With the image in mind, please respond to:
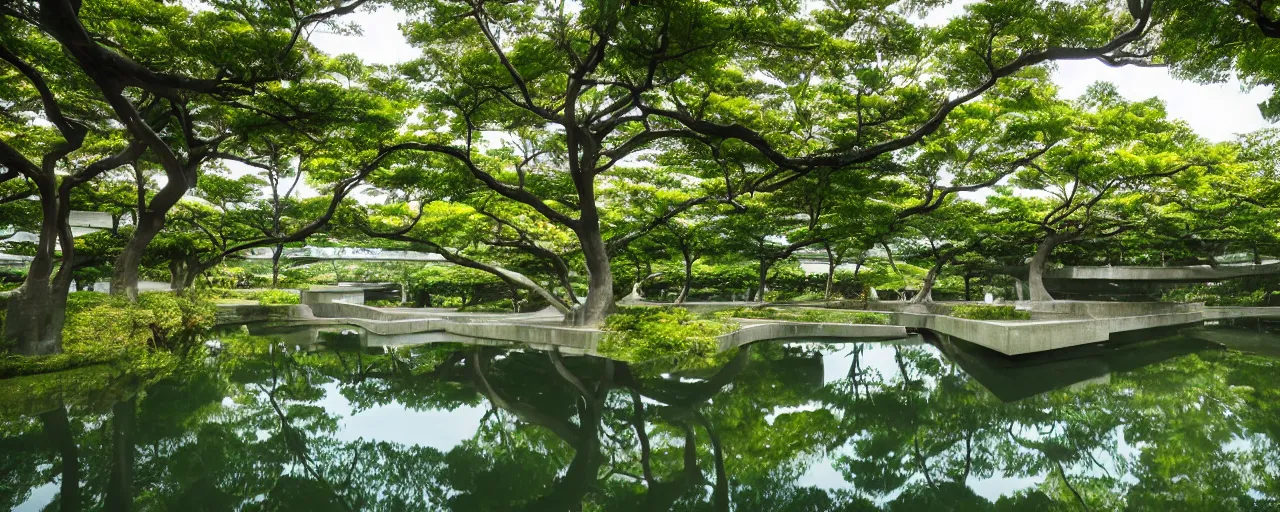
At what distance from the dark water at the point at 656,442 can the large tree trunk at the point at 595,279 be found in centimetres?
369

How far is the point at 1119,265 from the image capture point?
2469 cm

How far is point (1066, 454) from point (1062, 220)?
18.2m

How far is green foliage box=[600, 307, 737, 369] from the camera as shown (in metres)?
10.5

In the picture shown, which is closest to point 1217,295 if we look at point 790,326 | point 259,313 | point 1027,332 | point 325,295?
point 1027,332

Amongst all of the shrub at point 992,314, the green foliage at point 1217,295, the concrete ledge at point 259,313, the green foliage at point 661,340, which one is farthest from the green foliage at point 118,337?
the green foliage at point 1217,295

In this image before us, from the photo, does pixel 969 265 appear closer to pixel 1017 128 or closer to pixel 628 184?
pixel 1017 128

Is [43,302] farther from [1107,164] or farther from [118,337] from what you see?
[1107,164]

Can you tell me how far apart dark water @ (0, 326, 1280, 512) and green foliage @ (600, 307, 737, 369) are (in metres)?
0.99

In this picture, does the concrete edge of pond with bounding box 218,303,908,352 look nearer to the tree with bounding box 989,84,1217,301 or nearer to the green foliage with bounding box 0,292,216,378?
the green foliage with bounding box 0,292,216,378

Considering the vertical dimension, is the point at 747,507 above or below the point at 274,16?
below

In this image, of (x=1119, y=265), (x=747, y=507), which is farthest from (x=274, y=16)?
(x=1119, y=265)

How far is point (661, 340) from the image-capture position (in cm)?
1084

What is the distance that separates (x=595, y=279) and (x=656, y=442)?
27.2ft

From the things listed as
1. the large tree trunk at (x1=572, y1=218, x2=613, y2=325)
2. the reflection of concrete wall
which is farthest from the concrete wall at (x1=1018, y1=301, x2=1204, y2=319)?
the reflection of concrete wall
